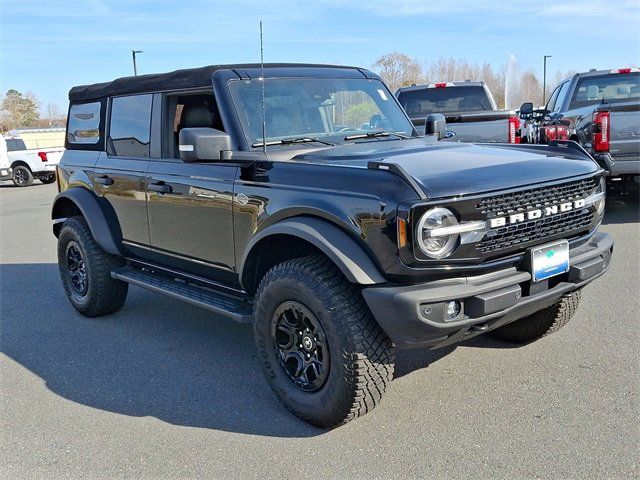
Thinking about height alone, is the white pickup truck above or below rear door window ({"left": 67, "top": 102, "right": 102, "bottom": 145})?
below

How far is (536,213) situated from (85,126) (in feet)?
14.0

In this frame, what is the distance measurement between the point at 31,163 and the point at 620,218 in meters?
18.5

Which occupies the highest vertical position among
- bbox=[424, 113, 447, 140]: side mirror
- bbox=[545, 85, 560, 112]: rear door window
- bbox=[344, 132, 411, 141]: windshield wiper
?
bbox=[545, 85, 560, 112]: rear door window

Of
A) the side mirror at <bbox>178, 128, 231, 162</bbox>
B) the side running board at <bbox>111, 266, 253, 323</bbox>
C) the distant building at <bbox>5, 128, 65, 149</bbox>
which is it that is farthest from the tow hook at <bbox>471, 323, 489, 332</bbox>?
the distant building at <bbox>5, 128, 65, 149</bbox>

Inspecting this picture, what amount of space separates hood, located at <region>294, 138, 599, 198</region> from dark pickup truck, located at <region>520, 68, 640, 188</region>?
4400 millimetres

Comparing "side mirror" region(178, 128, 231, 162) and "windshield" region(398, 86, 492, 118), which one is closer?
"side mirror" region(178, 128, 231, 162)

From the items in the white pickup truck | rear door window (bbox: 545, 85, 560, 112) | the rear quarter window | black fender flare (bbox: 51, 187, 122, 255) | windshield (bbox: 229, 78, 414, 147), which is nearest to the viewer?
windshield (bbox: 229, 78, 414, 147)

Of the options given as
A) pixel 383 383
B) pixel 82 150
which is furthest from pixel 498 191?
pixel 82 150

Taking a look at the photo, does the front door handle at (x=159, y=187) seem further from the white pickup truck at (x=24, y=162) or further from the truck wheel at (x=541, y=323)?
the white pickup truck at (x=24, y=162)

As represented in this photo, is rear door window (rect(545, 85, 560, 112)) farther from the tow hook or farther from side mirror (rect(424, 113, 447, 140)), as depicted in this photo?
the tow hook

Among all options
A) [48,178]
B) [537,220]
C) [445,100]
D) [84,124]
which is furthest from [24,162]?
[537,220]

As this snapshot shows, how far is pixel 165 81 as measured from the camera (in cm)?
469

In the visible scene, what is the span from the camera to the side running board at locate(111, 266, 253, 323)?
402 cm

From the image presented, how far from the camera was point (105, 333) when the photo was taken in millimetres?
5309
